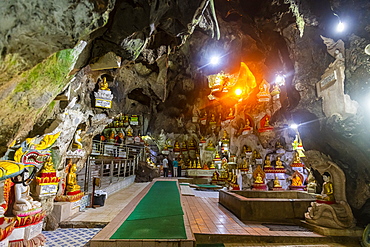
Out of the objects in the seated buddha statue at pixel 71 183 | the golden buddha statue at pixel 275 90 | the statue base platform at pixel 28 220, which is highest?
Answer: the golden buddha statue at pixel 275 90

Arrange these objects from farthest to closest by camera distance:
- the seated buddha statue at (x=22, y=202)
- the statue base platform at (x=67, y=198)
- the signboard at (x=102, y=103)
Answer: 1. the signboard at (x=102, y=103)
2. the statue base platform at (x=67, y=198)
3. the seated buddha statue at (x=22, y=202)

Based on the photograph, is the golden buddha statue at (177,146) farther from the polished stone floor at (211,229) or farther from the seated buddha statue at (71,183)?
the seated buddha statue at (71,183)

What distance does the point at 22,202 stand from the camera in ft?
13.3

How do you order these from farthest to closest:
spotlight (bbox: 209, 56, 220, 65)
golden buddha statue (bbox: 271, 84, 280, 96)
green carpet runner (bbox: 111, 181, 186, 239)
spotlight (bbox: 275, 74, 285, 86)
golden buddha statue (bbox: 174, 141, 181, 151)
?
1. golden buddha statue (bbox: 174, 141, 181, 151)
2. spotlight (bbox: 209, 56, 220, 65)
3. golden buddha statue (bbox: 271, 84, 280, 96)
4. spotlight (bbox: 275, 74, 285, 86)
5. green carpet runner (bbox: 111, 181, 186, 239)

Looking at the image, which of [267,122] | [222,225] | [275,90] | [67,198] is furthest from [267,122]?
[67,198]

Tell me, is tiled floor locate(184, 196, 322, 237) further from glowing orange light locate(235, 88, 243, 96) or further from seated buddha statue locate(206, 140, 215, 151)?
seated buddha statue locate(206, 140, 215, 151)

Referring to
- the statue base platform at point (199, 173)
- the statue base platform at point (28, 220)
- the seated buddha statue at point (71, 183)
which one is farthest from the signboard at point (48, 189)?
the statue base platform at point (199, 173)

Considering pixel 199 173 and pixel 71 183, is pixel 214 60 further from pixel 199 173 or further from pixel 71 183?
pixel 71 183

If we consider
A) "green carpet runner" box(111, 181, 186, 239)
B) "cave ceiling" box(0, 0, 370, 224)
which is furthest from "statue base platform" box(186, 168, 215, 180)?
"green carpet runner" box(111, 181, 186, 239)

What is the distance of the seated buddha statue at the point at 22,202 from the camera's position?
399 cm

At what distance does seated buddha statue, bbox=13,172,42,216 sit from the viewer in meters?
3.99

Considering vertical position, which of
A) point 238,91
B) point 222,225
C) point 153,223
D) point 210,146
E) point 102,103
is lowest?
point 222,225

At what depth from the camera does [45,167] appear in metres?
5.71

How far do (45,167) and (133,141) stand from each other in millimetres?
15413
